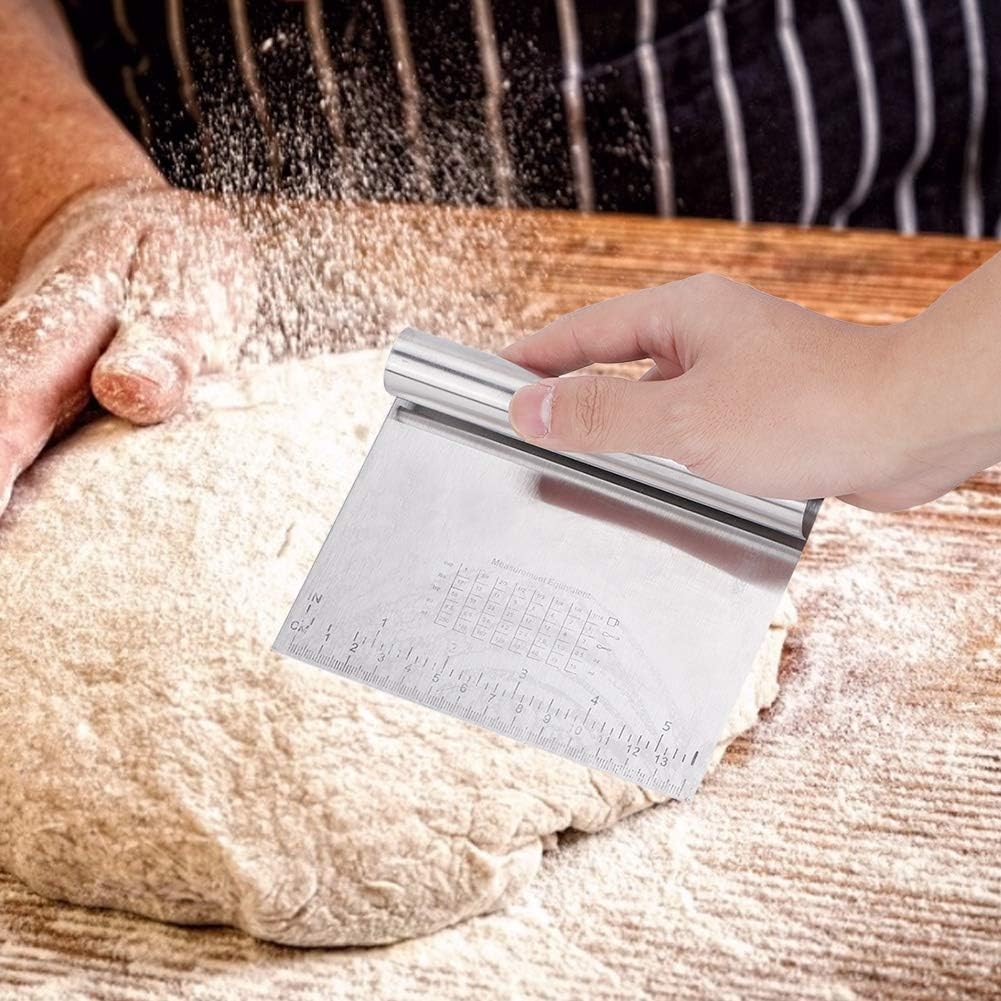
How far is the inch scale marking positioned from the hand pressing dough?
0.35 feet

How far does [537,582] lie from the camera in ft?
2.92

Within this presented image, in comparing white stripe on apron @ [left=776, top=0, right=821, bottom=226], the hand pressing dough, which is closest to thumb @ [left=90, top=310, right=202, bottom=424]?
the hand pressing dough

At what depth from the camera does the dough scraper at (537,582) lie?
85 cm

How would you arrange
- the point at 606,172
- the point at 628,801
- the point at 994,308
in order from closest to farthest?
the point at 994,308 < the point at 628,801 < the point at 606,172

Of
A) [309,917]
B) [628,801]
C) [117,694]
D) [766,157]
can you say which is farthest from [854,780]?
[766,157]

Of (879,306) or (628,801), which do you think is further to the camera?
(879,306)

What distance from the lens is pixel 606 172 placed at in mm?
1731

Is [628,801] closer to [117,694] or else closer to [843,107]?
[117,694]

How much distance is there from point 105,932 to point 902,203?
1500mm

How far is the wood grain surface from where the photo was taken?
0.87 m

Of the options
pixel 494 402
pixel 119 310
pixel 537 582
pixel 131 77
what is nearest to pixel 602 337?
pixel 494 402

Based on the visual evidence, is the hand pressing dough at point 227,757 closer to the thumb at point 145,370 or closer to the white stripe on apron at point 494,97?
the thumb at point 145,370

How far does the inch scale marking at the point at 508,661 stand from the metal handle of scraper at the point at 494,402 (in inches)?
4.5

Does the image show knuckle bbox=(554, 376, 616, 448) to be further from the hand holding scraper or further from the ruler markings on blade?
the ruler markings on blade
